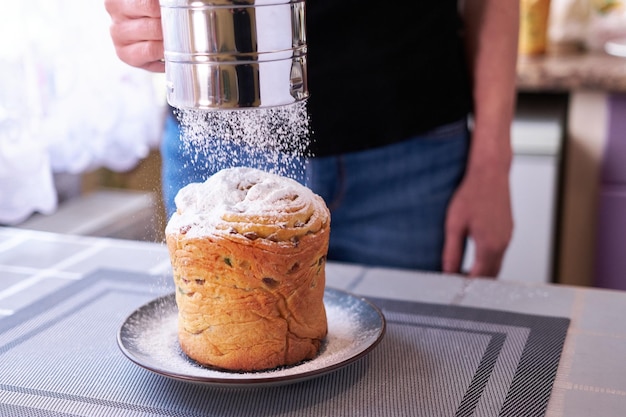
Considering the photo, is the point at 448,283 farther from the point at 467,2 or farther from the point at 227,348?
the point at 467,2

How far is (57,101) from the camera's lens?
1538mm

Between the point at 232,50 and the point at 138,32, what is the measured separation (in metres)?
0.20

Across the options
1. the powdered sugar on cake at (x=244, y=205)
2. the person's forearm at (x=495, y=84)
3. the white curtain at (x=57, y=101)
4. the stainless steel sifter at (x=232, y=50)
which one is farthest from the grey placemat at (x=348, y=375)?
the white curtain at (x=57, y=101)

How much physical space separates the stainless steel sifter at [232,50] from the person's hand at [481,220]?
2.17 ft

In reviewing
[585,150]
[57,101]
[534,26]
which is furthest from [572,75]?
[57,101]

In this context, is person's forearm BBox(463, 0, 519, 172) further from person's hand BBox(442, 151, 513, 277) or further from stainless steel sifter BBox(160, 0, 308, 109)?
stainless steel sifter BBox(160, 0, 308, 109)

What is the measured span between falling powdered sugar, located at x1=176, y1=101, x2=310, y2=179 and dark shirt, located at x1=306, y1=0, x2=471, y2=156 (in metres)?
0.37

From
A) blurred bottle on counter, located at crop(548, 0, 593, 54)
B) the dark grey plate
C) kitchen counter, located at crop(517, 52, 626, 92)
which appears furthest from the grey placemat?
blurred bottle on counter, located at crop(548, 0, 593, 54)

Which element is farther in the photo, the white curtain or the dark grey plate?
the white curtain

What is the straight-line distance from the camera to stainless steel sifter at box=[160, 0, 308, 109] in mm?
587

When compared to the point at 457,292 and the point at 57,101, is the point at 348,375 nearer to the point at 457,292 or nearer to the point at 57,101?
the point at 457,292

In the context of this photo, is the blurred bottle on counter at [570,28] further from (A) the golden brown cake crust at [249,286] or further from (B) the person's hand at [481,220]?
(A) the golden brown cake crust at [249,286]

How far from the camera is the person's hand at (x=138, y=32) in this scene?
719mm

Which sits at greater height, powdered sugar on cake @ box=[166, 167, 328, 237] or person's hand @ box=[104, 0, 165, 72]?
person's hand @ box=[104, 0, 165, 72]
